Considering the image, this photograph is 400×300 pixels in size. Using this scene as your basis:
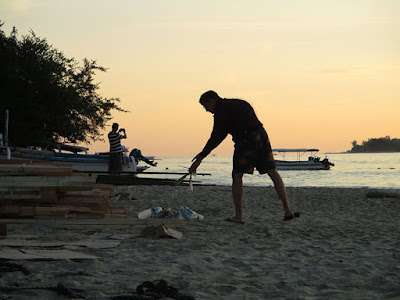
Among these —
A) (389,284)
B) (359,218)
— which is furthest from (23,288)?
(359,218)

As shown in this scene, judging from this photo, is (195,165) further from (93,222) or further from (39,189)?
(39,189)

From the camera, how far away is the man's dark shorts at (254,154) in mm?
7449

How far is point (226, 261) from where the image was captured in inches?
207

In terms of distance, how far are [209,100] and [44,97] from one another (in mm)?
22287

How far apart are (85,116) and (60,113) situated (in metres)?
2.23

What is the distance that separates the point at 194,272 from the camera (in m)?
4.71

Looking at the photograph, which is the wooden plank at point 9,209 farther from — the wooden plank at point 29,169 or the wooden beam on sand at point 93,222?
the wooden plank at point 29,169

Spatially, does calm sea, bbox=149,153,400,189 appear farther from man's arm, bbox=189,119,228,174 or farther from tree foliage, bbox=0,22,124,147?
man's arm, bbox=189,119,228,174

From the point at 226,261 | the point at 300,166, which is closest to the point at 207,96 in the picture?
the point at 226,261

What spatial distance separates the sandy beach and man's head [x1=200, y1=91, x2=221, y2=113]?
1.84 metres

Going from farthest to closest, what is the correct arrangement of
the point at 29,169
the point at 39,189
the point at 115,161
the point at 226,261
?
1. the point at 115,161
2. the point at 29,169
3. the point at 39,189
4. the point at 226,261

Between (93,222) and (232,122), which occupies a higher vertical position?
(232,122)

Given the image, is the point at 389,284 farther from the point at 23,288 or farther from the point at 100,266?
the point at 23,288

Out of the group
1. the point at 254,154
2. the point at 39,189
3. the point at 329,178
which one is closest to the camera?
the point at 39,189
